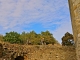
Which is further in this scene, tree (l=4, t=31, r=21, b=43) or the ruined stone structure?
tree (l=4, t=31, r=21, b=43)

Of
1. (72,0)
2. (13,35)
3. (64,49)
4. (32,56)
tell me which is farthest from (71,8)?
(13,35)

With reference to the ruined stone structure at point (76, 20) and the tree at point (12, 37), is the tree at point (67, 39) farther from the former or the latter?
the ruined stone structure at point (76, 20)

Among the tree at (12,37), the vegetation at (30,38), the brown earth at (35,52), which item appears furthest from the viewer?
the vegetation at (30,38)

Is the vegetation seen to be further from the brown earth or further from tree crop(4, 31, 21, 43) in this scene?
the brown earth

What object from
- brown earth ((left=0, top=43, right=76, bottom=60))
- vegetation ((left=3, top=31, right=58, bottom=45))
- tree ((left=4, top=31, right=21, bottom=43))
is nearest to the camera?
brown earth ((left=0, top=43, right=76, bottom=60))

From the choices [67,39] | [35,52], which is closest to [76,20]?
[35,52]

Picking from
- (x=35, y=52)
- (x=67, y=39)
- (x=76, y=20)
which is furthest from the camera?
(x=67, y=39)

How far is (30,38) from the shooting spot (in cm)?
2559

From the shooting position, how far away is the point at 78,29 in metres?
2.52

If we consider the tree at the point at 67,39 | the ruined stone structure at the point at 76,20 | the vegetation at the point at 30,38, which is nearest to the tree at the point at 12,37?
the vegetation at the point at 30,38

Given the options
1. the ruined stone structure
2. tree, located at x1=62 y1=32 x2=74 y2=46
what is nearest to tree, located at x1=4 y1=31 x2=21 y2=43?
tree, located at x1=62 y1=32 x2=74 y2=46

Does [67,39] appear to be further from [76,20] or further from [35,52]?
[76,20]

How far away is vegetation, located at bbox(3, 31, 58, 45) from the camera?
2214cm

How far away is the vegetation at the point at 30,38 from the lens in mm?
22142
